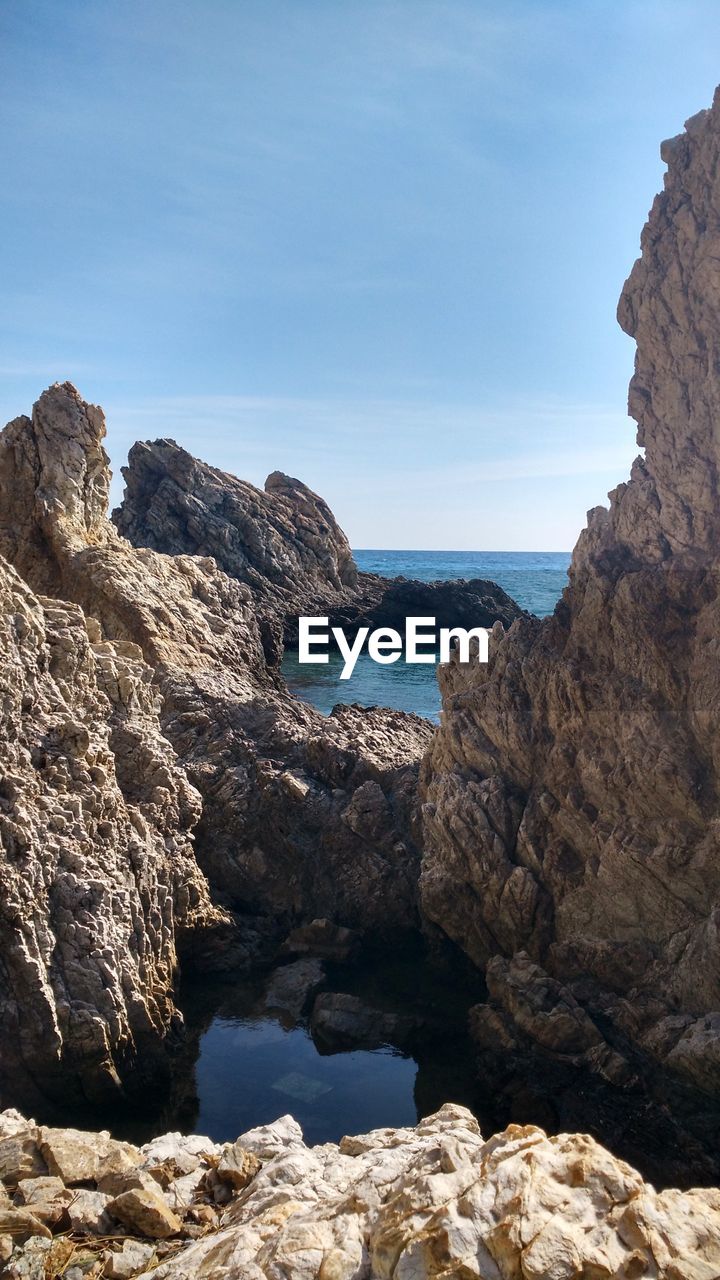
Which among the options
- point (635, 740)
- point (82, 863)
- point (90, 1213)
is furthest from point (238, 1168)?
point (635, 740)

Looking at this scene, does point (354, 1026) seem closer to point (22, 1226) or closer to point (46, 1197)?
point (46, 1197)

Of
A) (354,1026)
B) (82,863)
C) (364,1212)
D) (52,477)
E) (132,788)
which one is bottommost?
(354,1026)

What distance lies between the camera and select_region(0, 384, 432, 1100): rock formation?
12992 mm

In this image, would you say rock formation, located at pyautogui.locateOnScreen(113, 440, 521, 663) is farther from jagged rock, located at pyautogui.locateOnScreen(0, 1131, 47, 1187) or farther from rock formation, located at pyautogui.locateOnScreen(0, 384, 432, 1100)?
jagged rock, located at pyautogui.locateOnScreen(0, 1131, 47, 1187)

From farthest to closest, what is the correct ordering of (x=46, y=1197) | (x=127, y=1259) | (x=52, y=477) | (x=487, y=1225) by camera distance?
(x=52, y=477) < (x=46, y=1197) < (x=127, y=1259) < (x=487, y=1225)

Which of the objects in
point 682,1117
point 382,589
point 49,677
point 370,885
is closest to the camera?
point 682,1117

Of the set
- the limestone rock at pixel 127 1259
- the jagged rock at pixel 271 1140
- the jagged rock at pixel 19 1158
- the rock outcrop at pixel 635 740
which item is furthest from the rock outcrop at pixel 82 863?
the limestone rock at pixel 127 1259

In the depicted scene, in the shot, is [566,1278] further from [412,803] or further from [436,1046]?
[412,803]

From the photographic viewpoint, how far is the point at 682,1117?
43.0 feet

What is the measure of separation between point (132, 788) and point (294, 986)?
4205mm

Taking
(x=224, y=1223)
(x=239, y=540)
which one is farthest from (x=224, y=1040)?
(x=239, y=540)

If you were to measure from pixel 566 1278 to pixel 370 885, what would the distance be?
13961 mm

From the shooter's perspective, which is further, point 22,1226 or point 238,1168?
point 238,1168

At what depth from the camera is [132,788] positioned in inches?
657
